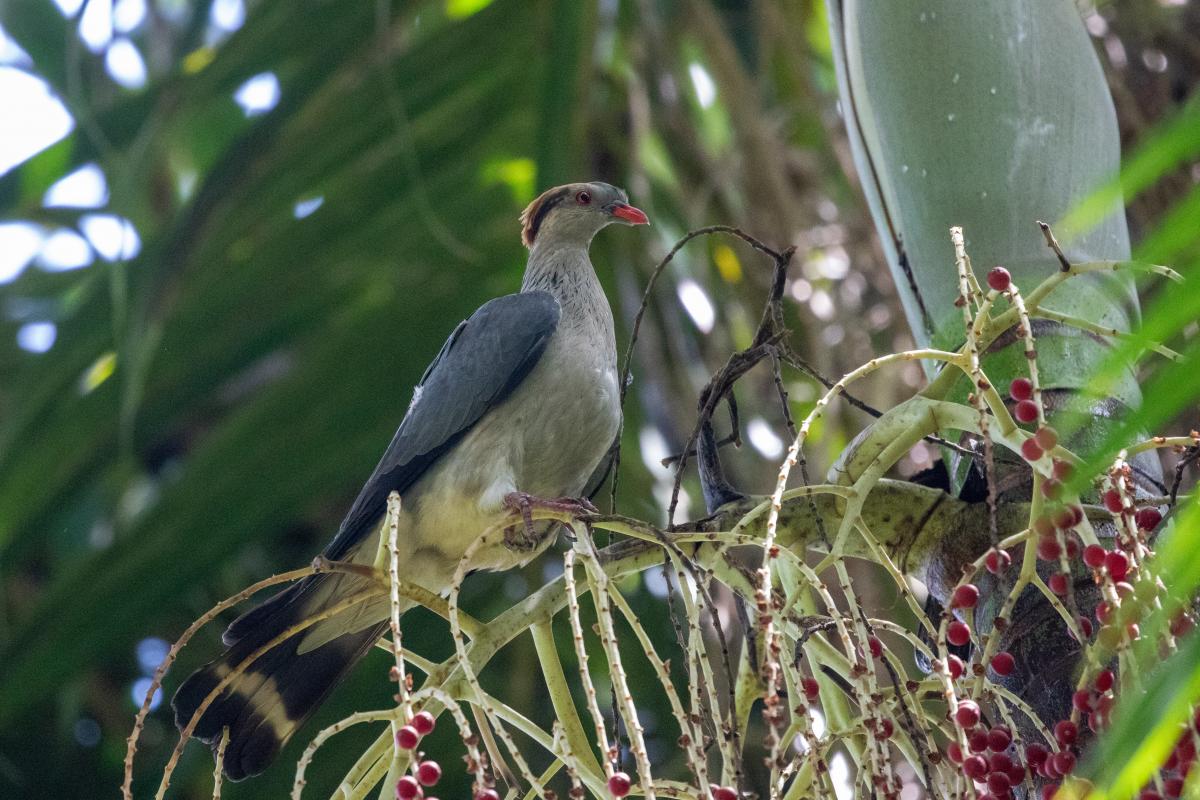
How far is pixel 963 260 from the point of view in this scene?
48.5 inches

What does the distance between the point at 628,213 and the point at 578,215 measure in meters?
0.10

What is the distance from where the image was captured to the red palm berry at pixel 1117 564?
1.07m

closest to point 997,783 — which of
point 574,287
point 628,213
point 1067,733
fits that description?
point 1067,733

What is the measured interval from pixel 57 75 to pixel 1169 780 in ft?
8.00

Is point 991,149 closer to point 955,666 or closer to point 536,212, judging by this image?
point 955,666

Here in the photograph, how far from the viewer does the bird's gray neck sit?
2668 millimetres

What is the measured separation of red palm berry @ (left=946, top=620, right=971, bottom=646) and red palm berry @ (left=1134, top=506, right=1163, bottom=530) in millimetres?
184

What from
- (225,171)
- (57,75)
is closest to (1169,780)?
(225,171)

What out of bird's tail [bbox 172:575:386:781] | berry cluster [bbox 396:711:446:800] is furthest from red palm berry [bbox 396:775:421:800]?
bird's tail [bbox 172:575:386:781]

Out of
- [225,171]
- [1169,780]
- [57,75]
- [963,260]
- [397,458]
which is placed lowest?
[397,458]

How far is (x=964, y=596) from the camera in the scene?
1228 millimetres

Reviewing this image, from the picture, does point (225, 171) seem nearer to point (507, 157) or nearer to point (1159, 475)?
point (507, 157)

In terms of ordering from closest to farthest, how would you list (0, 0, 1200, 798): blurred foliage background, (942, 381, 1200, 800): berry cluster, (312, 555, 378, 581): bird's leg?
1. (942, 381, 1200, 800): berry cluster
2. (312, 555, 378, 581): bird's leg
3. (0, 0, 1200, 798): blurred foliage background

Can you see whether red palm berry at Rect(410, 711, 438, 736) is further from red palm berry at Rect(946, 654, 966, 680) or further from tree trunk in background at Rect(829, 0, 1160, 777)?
tree trunk in background at Rect(829, 0, 1160, 777)
